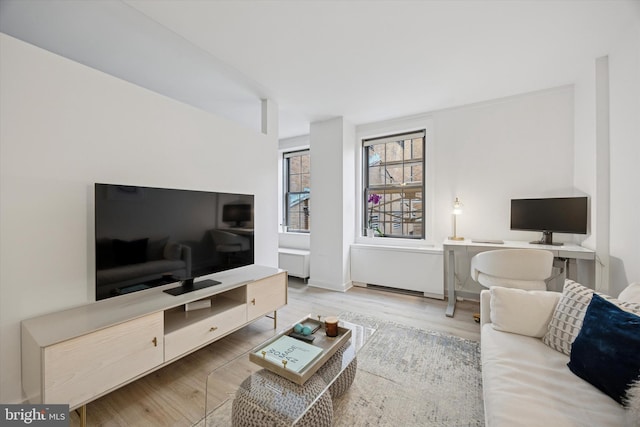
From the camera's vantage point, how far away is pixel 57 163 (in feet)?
5.28

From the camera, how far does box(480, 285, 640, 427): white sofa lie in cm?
96

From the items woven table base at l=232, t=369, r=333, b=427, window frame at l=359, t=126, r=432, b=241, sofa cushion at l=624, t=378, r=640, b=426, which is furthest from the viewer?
window frame at l=359, t=126, r=432, b=241

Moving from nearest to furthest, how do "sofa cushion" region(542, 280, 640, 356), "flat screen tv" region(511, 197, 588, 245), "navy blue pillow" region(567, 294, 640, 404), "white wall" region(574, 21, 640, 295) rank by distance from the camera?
"navy blue pillow" region(567, 294, 640, 404) → "sofa cushion" region(542, 280, 640, 356) → "white wall" region(574, 21, 640, 295) → "flat screen tv" region(511, 197, 588, 245)

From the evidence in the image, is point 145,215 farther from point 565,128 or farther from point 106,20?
point 565,128

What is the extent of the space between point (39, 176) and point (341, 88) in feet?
8.67

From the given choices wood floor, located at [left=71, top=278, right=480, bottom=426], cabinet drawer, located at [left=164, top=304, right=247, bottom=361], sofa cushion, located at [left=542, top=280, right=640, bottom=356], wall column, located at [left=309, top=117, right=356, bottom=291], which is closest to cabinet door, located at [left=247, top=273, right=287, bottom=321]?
cabinet drawer, located at [left=164, top=304, right=247, bottom=361]

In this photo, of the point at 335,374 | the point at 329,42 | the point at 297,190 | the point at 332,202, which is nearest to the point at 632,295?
the point at 335,374

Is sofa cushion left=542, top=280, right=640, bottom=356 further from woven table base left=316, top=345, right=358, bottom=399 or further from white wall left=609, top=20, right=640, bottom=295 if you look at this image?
woven table base left=316, top=345, right=358, bottom=399

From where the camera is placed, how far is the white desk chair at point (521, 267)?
2.29 m

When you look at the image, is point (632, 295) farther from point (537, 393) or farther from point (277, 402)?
point (277, 402)

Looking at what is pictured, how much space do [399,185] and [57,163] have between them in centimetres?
368

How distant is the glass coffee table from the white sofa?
70cm

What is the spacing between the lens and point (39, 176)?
1.55 metres

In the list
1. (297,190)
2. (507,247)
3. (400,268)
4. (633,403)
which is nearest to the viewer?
(633,403)
